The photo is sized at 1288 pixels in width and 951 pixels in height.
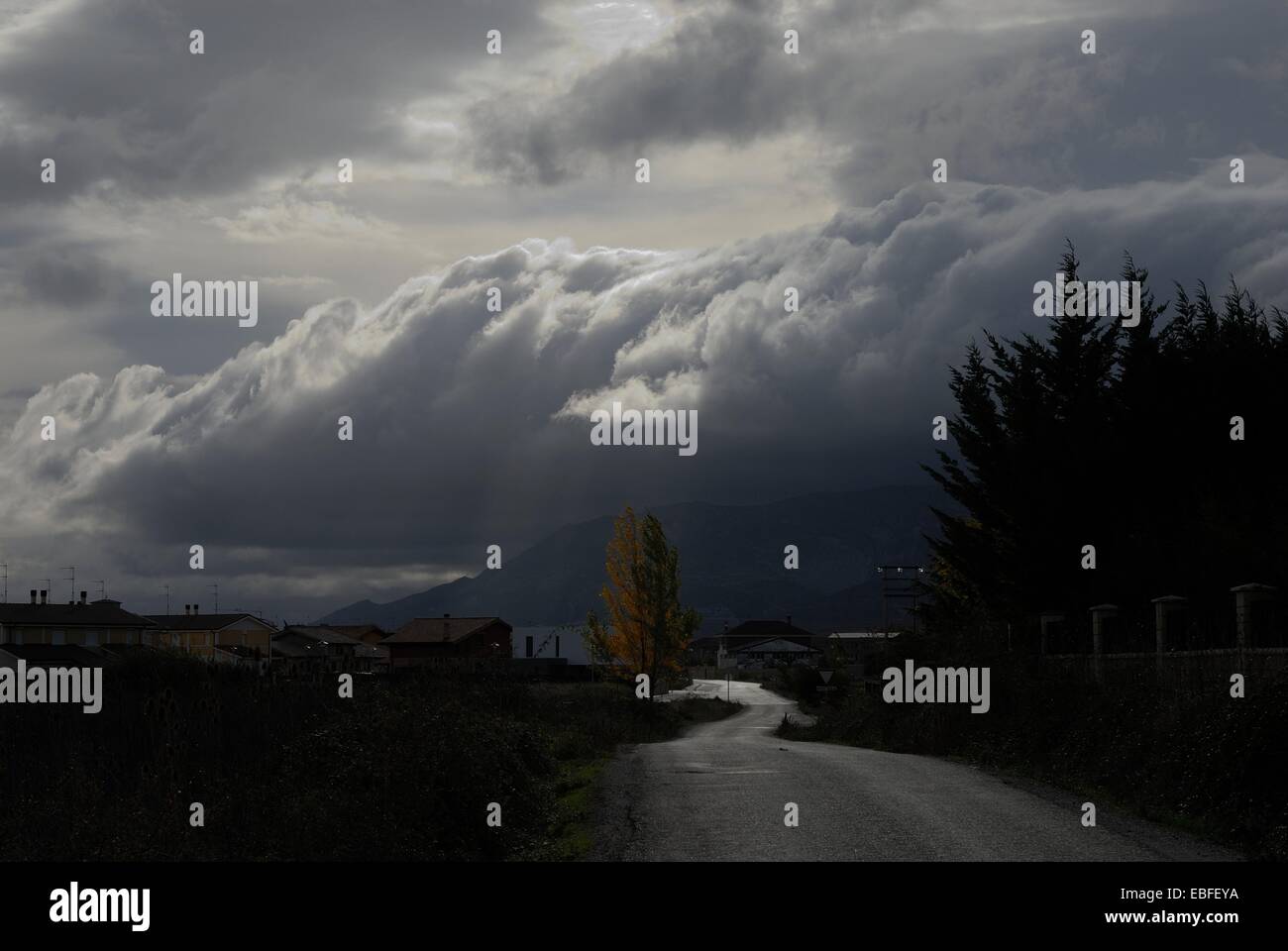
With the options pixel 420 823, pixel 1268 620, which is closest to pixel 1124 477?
A: pixel 1268 620

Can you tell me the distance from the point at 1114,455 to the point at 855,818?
21991 mm

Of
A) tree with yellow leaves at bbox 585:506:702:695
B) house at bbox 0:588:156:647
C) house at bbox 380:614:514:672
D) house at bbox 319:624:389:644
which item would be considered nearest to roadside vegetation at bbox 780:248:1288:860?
tree with yellow leaves at bbox 585:506:702:695

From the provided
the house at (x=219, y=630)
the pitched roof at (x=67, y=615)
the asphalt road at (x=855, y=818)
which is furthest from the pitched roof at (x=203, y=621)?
Answer: the asphalt road at (x=855, y=818)

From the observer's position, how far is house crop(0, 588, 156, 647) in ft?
339

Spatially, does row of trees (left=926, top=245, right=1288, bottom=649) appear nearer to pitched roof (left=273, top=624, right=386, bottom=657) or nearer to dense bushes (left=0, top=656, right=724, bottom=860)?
dense bushes (left=0, top=656, right=724, bottom=860)

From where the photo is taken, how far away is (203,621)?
Result: 131500 millimetres

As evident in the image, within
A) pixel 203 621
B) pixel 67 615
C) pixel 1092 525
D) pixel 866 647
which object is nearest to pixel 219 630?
pixel 203 621

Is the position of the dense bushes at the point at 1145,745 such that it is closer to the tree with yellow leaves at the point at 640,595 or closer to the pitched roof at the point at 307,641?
the tree with yellow leaves at the point at 640,595

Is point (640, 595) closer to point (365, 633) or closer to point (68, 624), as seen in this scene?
point (68, 624)

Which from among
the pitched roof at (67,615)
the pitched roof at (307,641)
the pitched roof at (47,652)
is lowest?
the pitched roof at (307,641)

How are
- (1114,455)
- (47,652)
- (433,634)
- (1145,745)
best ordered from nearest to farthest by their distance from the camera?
(1145,745)
(1114,455)
(47,652)
(433,634)

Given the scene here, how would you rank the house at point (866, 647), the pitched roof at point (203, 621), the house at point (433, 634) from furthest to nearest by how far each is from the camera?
the pitched roof at point (203, 621) < the house at point (433, 634) < the house at point (866, 647)

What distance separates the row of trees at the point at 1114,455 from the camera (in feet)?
108
